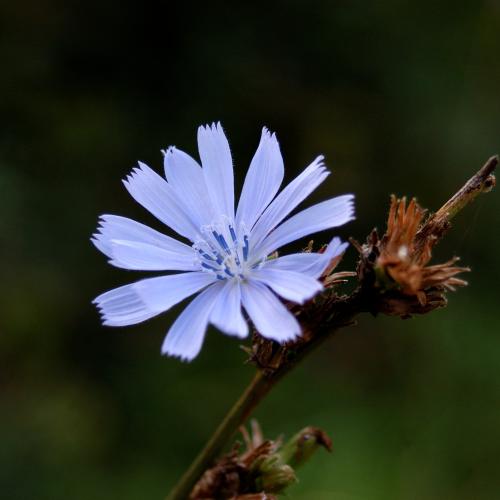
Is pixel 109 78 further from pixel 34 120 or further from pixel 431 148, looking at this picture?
pixel 431 148

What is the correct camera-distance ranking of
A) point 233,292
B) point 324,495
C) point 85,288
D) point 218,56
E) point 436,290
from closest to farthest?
point 436,290
point 233,292
point 324,495
point 85,288
point 218,56

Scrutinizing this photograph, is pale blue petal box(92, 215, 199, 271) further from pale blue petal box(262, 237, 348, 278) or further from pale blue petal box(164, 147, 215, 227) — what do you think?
pale blue petal box(262, 237, 348, 278)

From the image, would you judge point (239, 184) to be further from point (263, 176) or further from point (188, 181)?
point (263, 176)

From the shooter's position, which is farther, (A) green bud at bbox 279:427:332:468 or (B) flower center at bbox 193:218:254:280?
(A) green bud at bbox 279:427:332:468

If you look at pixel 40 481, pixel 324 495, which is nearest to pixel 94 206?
pixel 40 481

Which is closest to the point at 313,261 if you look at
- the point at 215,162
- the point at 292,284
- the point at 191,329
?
the point at 292,284

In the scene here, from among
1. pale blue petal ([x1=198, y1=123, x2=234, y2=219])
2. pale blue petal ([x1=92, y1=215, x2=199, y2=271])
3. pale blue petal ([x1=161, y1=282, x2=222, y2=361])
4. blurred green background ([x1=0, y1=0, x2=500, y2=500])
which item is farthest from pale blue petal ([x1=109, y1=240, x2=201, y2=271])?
blurred green background ([x1=0, y1=0, x2=500, y2=500])

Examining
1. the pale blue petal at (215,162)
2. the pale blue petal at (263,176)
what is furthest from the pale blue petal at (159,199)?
the pale blue petal at (263,176)

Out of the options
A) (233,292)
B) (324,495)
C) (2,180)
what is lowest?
(324,495)
